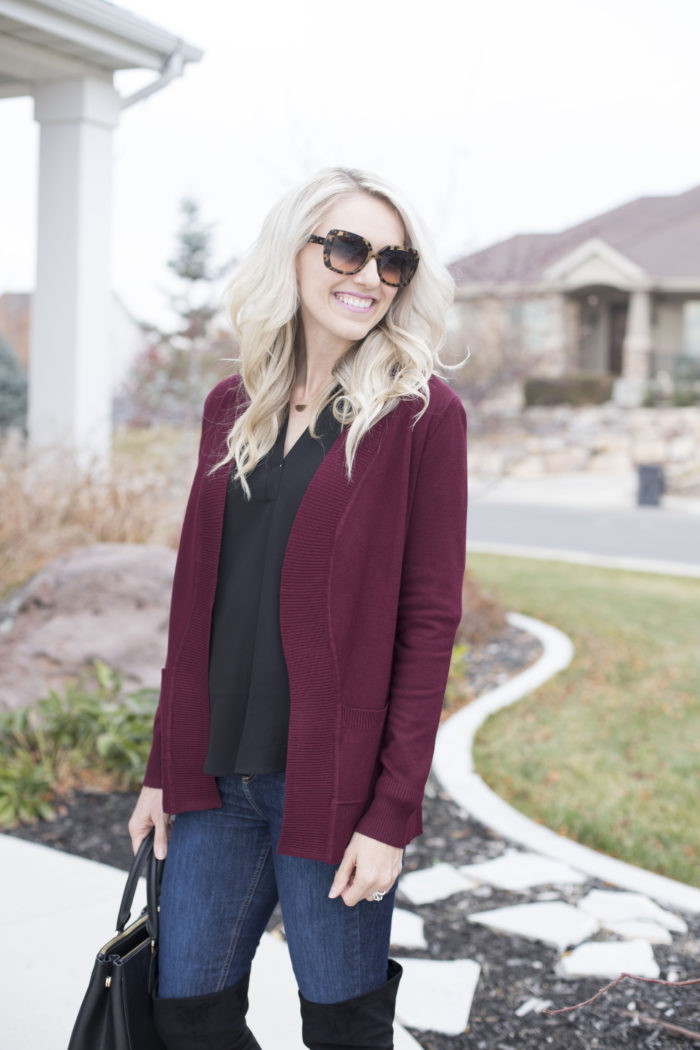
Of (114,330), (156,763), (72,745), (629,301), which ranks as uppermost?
(629,301)

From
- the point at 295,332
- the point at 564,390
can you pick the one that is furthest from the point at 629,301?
the point at 295,332

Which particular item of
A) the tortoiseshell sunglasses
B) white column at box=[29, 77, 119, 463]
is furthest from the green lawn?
white column at box=[29, 77, 119, 463]

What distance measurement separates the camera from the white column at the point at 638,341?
31.4m

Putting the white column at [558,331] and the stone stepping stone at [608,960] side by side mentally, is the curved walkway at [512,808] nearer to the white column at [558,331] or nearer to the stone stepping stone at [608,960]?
the stone stepping stone at [608,960]

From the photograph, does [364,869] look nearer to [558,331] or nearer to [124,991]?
[124,991]

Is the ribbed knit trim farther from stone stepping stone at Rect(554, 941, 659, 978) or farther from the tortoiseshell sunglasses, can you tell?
stone stepping stone at Rect(554, 941, 659, 978)

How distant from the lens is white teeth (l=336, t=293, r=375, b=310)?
1962 millimetres

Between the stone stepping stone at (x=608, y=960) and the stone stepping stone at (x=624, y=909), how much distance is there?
199mm

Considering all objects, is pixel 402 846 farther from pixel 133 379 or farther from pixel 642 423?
pixel 642 423

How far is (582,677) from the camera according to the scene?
693 centimetres

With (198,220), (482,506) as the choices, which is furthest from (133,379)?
(198,220)

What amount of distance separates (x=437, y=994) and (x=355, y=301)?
2.18m

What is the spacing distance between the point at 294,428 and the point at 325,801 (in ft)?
2.39

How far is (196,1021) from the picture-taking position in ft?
6.22
